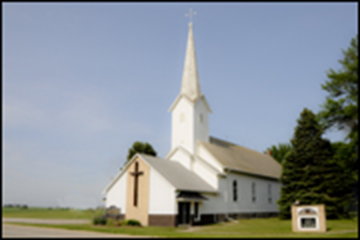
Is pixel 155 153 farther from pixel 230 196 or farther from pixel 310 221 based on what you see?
pixel 310 221

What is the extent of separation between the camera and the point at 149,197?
27.4m

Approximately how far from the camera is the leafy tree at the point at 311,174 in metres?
31.9

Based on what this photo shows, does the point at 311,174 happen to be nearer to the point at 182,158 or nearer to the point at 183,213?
the point at 182,158

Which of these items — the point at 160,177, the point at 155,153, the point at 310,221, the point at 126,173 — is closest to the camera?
the point at 310,221

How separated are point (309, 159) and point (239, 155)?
873 centimetres

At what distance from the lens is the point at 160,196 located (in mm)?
26922

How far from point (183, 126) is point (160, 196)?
382 inches

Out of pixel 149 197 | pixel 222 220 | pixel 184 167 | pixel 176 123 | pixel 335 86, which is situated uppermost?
pixel 335 86

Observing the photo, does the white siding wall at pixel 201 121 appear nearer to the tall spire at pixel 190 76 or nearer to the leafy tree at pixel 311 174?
the tall spire at pixel 190 76

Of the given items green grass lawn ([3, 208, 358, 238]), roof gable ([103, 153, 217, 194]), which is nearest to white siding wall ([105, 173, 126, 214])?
roof gable ([103, 153, 217, 194])

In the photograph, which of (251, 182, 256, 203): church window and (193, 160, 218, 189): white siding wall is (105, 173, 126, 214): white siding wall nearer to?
(193, 160, 218, 189): white siding wall

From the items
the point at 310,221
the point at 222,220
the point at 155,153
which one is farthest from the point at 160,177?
the point at 155,153

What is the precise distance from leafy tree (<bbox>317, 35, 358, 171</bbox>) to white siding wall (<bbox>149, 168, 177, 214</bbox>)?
48.4 feet

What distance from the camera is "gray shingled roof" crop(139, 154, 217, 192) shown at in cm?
2733
